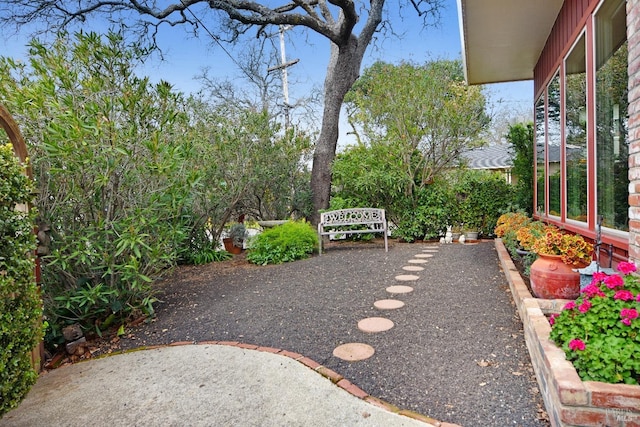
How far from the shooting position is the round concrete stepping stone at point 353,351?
2379mm

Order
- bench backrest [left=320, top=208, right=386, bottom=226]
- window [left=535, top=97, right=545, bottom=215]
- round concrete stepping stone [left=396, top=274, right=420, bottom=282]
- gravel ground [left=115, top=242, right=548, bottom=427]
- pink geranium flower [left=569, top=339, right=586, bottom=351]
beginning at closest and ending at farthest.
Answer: pink geranium flower [left=569, top=339, right=586, bottom=351] < gravel ground [left=115, top=242, right=548, bottom=427] < round concrete stepping stone [left=396, top=274, right=420, bottom=282] < window [left=535, top=97, right=545, bottom=215] < bench backrest [left=320, top=208, right=386, bottom=226]

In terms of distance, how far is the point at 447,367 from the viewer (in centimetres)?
219

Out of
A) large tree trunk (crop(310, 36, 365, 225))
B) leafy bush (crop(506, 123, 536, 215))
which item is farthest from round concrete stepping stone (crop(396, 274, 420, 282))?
large tree trunk (crop(310, 36, 365, 225))

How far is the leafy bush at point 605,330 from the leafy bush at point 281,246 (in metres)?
4.35

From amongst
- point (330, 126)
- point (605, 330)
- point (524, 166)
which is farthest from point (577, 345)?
point (330, 126)

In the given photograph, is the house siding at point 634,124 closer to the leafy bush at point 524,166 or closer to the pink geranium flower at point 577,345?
the pink geranium flower at point 577,345

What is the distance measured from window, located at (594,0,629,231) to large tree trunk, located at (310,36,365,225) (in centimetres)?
564

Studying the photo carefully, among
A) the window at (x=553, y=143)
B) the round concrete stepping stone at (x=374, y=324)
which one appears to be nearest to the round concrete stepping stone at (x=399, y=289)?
the round concrete stepping stone at (x=374, y=324)

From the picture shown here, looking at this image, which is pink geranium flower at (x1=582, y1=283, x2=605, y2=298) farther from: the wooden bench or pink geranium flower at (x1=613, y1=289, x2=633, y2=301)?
the wooden bench

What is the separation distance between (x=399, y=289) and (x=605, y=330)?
87.1 inches

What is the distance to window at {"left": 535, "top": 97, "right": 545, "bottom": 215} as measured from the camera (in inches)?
207

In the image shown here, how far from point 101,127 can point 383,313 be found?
2.66m

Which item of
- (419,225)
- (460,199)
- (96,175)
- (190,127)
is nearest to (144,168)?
(96,175)

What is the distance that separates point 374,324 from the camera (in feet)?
9.48
